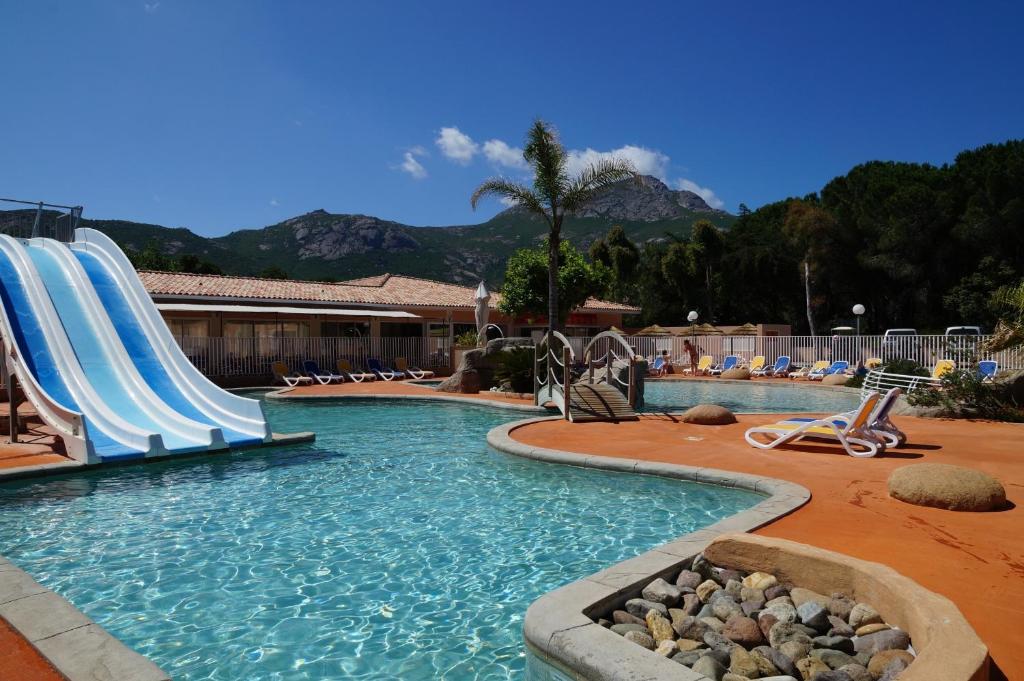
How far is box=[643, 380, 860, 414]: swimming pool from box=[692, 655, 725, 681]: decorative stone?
1153 cm

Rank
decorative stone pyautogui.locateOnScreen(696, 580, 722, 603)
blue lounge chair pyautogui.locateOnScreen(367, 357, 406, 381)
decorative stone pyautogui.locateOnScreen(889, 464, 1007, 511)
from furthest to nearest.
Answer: blue lounge chair pyautogui.locateOnScreen(367, 357, 406, 381) < decorative stone pyautogui.locateOnScreen(889, 464, 1007, 511) < decorative stone pyautogui.locateOnScreen(696, 580, 722, 603)

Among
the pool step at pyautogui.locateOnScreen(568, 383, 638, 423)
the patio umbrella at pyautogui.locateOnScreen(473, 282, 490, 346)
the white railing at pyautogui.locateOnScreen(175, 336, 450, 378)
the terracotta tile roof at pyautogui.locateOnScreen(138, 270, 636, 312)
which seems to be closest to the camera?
the pool step at pyautogui.locateOnScreen(568, 383, 638, 423)

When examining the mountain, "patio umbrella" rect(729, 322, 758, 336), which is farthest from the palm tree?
the mountain

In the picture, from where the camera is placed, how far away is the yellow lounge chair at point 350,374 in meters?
22.2

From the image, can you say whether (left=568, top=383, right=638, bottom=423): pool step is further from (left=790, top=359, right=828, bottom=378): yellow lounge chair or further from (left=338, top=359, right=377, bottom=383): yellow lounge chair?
(left=790, top=359, right=828, bottom=378): yellow lounge chair

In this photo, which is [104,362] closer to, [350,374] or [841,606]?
[841,606]

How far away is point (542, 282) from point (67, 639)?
28.0m

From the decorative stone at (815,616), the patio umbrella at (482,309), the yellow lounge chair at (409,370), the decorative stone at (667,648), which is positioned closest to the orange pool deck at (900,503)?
the decorative stone at (815,616)

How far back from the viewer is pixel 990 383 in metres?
12.0

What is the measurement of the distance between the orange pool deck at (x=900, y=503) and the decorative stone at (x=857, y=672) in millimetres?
577

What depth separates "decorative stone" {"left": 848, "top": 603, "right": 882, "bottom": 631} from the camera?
3279 mm

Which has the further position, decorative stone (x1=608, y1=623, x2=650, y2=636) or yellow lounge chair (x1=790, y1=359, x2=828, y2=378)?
yellow lounge chair (x1=790, y1=359, x2=828, y2=378)

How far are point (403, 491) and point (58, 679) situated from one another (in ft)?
14.6

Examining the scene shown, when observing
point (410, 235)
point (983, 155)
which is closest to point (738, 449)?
point (983, 155)
